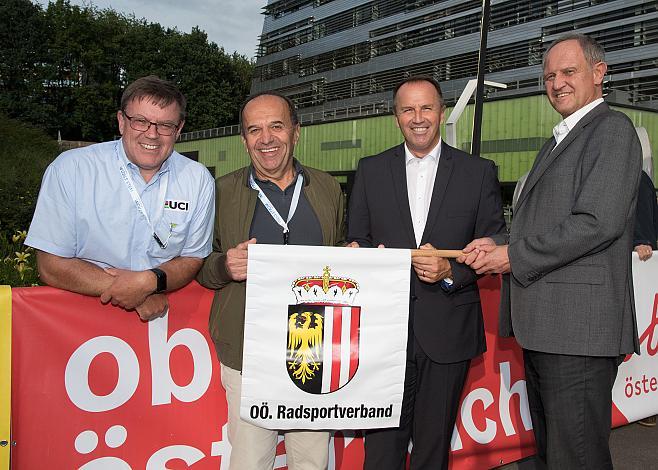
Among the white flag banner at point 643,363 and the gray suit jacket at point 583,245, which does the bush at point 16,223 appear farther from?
the white flag banner at point 643,363

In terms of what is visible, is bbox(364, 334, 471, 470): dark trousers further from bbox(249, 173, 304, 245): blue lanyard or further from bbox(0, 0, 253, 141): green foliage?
bbox(0, 0, 253, 141): green foliage

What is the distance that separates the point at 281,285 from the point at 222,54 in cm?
7874

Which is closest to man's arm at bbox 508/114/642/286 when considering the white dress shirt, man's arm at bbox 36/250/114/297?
the white dress shirt

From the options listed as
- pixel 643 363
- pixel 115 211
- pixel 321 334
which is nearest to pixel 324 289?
pixel 321 334

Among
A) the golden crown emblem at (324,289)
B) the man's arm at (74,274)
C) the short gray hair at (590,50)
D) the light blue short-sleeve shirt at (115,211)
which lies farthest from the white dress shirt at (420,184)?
the man's arm at (74,274)

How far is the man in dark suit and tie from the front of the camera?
3.32 metres

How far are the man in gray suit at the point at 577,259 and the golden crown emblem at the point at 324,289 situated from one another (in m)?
0.65

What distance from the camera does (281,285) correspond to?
3084mm

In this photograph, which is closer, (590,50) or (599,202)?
(599,202)

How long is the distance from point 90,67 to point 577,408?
254 ft

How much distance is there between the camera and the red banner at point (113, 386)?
3.08 meters

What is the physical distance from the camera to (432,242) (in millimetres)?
3344

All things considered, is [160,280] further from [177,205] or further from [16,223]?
[16,223]

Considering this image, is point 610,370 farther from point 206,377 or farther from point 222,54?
point 222,54
